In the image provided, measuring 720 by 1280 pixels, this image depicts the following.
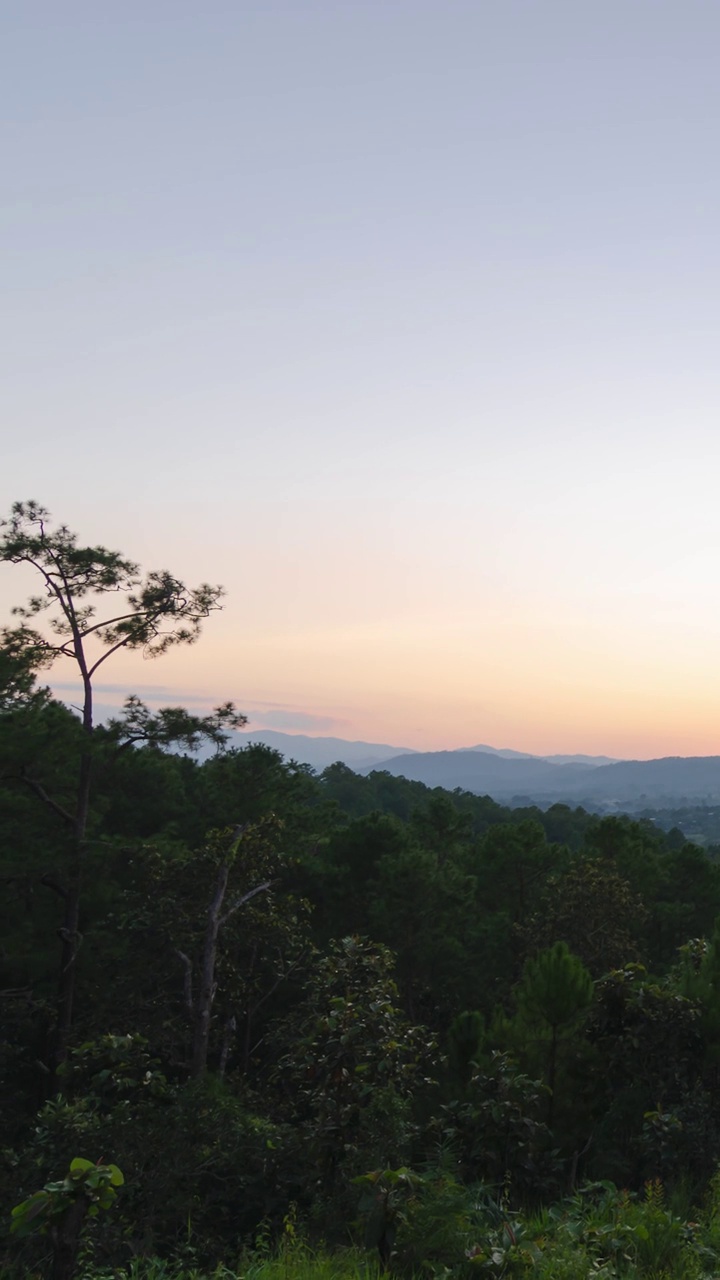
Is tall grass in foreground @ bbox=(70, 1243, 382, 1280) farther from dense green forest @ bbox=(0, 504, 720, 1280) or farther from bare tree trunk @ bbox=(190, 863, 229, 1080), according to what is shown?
bare tree trunk @ bbox=(190, 863, 229, 1080)

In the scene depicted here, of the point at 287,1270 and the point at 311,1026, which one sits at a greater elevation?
the point at 287,1270

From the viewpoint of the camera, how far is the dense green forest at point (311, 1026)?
19.6ft

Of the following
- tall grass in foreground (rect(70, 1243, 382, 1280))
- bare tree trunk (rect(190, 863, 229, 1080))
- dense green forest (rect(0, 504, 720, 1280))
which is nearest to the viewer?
tall grass in foreground (rect(70, 1243, 382, 1280))

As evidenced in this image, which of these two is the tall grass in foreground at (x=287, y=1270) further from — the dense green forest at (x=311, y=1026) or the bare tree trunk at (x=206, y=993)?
the bare tree trunk at (x=206, y=993)

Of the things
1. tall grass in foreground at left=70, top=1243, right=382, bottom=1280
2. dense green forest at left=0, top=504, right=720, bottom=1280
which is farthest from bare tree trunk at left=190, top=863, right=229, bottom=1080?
tall grass in foreground at left=70, top=1243, right=382, bottom=1280

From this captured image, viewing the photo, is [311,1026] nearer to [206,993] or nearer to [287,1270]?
[206,993]

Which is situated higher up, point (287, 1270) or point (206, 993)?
point (287, 1270)

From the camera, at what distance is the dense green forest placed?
5980 millimetres

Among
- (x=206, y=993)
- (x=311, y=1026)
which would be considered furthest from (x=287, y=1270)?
(x=206, y=993)

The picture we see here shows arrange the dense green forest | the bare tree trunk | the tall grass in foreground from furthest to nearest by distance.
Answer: the bare tree trunk < the dense green forest < the tall grass in foreground

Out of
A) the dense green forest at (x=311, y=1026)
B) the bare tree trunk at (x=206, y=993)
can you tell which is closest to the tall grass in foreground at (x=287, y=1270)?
the dense green forest at (x=311, y=1026)

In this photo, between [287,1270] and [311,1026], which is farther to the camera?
[311,1026]

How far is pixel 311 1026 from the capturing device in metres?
12.7

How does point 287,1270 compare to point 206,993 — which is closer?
point 287,1270
